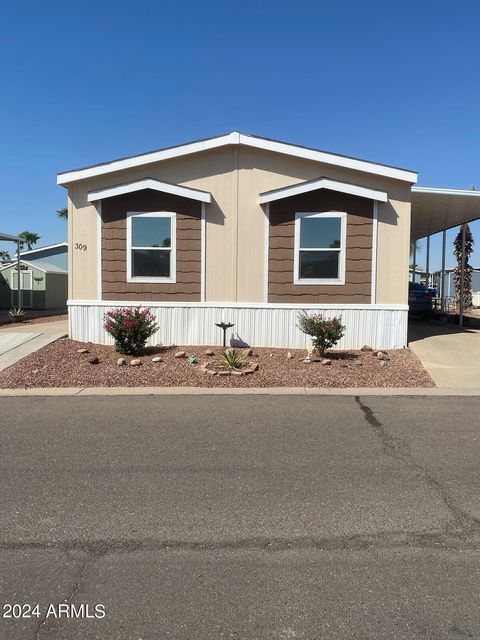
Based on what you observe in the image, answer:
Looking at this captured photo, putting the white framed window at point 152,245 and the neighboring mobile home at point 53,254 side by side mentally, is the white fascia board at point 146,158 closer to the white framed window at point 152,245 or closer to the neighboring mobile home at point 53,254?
the white framed window at point 152,245

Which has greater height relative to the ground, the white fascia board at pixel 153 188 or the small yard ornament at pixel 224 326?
the white fascia board at pixel 153 188

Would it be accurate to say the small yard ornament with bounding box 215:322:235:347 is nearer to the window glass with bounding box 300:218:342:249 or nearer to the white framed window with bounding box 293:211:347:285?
the white framed window with bounding box 293:211:347:285

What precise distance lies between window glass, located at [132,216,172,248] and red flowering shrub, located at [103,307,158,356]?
1.80m

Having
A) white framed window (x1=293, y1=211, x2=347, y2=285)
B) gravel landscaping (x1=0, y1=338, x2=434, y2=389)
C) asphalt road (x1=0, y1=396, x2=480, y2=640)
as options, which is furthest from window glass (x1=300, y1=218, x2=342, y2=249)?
asphalt road (x1=0, y1=396, x2=480, y2=640)

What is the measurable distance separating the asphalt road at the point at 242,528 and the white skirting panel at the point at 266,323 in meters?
A: 4.91

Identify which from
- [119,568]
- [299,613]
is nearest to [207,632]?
[299,613]

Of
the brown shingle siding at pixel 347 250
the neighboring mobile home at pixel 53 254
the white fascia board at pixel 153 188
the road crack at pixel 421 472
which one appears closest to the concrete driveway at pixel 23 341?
the white fascia board at pixel 153 188

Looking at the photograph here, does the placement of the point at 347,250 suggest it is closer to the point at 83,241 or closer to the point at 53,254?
the point at 83,241

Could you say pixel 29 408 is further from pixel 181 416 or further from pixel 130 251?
pixel 130 251

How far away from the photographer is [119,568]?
2996 millimetres

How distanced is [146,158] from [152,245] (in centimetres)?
187

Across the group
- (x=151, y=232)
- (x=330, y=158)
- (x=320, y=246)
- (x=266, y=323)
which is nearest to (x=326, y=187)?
(x=330, y=158)

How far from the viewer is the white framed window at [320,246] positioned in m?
10.9

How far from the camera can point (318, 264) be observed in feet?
35.9
